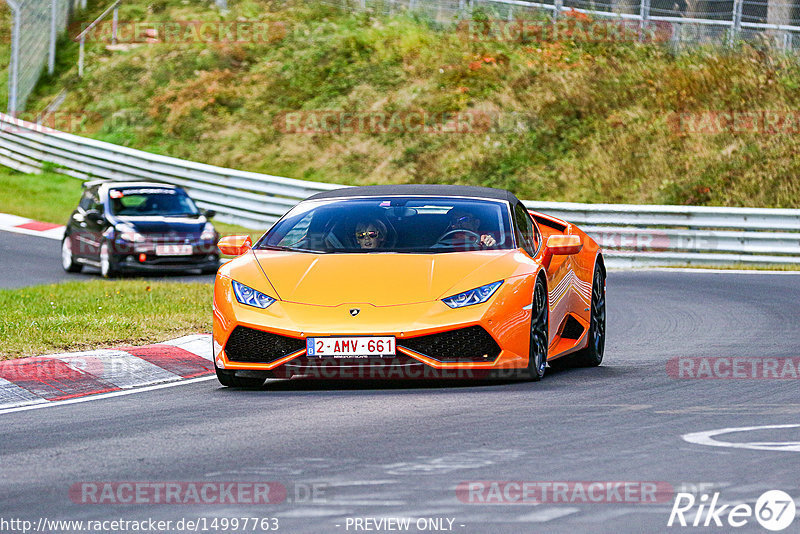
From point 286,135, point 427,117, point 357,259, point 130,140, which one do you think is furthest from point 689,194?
point 357,259

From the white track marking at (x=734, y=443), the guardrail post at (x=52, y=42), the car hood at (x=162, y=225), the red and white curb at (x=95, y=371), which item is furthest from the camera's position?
the guardrail post at (x=52, y=42)

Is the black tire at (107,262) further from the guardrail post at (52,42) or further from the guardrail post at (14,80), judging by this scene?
the guardrail post at (52,42)

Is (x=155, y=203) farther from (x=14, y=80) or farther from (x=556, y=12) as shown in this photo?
(x=14, y=80)

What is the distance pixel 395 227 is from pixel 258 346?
4.85ft

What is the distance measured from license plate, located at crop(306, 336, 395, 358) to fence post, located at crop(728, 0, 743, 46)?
24.6 metres

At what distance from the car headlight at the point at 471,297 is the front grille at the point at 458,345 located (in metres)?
0.17

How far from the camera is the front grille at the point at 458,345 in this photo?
859 centimetres

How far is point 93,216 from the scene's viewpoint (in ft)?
70.6

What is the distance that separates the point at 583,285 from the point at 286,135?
24.1 m

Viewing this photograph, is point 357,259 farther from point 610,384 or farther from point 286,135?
point 286,135

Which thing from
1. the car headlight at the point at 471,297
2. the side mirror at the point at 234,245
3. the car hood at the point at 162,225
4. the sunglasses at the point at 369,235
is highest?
the sunglasses at the point at 369,235

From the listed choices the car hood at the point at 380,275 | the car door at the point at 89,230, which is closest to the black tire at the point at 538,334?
the car hood at the point at 380,275

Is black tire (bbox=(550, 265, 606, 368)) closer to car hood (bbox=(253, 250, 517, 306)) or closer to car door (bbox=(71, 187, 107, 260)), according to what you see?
car hood (bbox=(253, 250, 517, 306))

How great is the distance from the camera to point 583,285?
10.7 metres
